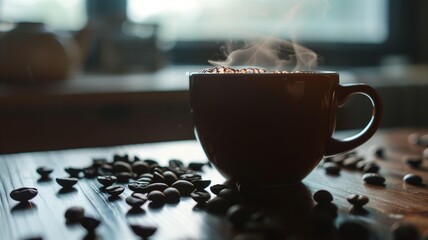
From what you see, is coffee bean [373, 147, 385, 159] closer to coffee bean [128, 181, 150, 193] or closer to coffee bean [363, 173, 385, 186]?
coffee bean [363, 173, 385, 186]

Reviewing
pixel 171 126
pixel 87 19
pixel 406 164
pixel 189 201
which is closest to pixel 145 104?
pixel 171 126

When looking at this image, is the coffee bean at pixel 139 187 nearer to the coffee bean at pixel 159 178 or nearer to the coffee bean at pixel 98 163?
the coffee bean at pixel 159 178

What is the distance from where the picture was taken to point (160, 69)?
2.07 m

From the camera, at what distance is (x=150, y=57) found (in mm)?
2004

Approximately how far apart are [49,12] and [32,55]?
0.54 metres

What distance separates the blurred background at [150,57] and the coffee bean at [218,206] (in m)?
0.25

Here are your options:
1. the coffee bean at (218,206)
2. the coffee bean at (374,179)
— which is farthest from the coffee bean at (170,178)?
the coffee bean at (374,179)

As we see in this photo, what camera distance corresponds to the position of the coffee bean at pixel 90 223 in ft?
1.37

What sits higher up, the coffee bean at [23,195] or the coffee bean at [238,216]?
the coffee bean at [238,216]

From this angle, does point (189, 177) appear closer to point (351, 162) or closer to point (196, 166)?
point (196, 166)

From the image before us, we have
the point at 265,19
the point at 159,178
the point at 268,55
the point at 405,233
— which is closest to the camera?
the point at 405,233

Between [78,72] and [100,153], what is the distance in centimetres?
109

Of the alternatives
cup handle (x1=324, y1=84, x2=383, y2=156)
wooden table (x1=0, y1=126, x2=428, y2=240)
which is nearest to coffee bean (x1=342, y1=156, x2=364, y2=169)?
wooden table (x1=0, y1=126, x2=428, y2=240)

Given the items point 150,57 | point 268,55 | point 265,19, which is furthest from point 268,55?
point 265,19
